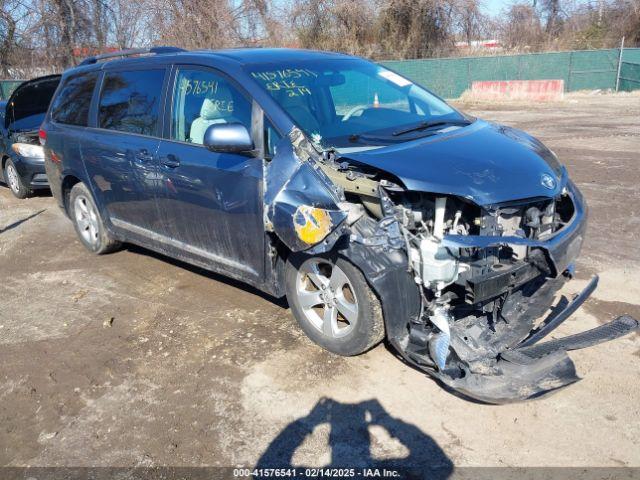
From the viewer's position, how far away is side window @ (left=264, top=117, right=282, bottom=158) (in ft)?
12.3

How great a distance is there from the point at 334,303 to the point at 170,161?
1.76 metres

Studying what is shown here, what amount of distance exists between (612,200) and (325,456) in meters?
5.65

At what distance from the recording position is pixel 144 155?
4.65 m

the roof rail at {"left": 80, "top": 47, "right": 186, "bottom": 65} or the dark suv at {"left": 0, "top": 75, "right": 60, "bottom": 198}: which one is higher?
the roof rail at {"left": 80, "top": 47, "right": 186, "bottom": 65}

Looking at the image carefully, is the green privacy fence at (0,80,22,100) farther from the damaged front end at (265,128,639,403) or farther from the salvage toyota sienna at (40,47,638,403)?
the damaged front end at (265,128,639,403)

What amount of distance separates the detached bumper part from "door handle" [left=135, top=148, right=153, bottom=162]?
261 cm

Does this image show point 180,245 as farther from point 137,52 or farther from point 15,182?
point 15,182

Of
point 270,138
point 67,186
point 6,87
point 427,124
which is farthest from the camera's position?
point 6,87

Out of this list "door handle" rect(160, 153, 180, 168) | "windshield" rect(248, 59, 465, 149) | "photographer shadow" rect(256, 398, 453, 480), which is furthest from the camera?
"door handle" rect(160, 153, 180, 168)

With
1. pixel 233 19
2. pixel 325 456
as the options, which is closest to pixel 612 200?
pixel 325 456

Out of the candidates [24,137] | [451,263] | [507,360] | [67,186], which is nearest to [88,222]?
[67,186]

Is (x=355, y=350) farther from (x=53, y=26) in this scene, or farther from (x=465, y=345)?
(x=53, y=26)

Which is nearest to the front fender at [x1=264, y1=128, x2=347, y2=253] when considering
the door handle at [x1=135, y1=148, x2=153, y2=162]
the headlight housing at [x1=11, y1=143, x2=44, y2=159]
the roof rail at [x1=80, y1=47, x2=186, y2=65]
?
the door handle at [x1=135, y1=148, x2=153, y2=162]

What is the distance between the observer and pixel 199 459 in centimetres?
297
